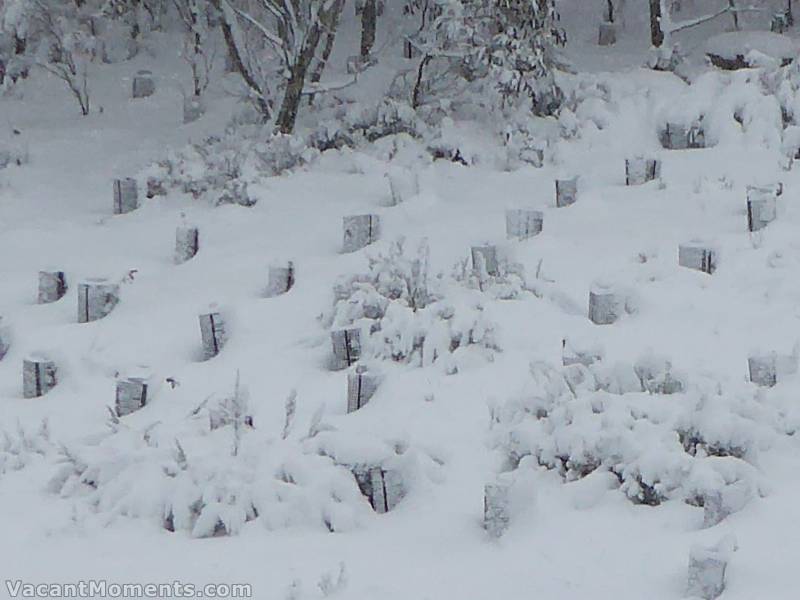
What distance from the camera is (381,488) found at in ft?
13.4

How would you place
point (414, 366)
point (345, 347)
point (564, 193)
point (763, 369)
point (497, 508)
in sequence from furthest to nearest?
1. point (564, 193)
2. point (345, 347)
3. point (414, 366)
4. point (763, 369)
5. point (497, 508)

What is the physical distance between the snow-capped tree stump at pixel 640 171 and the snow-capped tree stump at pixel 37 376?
140 inches

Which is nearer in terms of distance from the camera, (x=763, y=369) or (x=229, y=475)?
(x=229, y=475)

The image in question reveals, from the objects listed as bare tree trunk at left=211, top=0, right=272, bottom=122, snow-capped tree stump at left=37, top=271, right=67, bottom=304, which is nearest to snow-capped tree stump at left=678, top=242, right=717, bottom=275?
snow-capped tree stump at left=37, top=271, right=67, bottom=304

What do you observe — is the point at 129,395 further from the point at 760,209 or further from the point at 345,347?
the point at 760,209

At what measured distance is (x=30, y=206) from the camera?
774 cm

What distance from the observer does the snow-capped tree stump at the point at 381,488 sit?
409 cm

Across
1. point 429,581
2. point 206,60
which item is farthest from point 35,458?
point 206,60

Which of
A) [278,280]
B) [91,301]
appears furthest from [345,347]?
[91,301]

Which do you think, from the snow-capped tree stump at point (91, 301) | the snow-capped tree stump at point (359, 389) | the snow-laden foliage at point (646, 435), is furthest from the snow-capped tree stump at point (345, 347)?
the snow-capped tree stump at point (91, 301)

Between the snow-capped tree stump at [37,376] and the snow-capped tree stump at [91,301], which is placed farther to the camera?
the snow-capped tree stump at [91,301]

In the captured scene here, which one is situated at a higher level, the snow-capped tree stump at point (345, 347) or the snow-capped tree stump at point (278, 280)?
the snow-capped tree stump at point (278, 280)

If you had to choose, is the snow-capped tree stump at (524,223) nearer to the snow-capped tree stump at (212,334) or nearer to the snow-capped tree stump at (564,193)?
the snow-capped tree stump at (564,193)

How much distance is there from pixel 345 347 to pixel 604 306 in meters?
1.12
